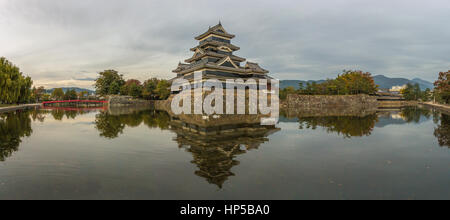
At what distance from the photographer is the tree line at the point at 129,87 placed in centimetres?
5297

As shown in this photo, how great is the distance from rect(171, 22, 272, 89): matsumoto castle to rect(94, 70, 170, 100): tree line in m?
19.5

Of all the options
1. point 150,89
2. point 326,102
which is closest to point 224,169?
point 326,102

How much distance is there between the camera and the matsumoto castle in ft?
99.3

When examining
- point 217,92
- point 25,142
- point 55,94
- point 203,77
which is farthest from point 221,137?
point 55,94

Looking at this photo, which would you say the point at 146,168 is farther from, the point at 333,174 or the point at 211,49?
the point at 211,49

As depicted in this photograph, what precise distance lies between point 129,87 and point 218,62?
3602 cm

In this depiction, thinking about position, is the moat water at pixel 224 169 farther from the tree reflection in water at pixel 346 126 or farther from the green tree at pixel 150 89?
the green tree at pixel 150 89

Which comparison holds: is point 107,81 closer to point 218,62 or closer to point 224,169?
point 218,62

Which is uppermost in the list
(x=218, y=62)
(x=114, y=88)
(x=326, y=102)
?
(x=218, y=62)

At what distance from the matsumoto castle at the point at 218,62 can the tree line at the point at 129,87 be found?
19469 mm

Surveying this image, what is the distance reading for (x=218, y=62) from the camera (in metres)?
31.0

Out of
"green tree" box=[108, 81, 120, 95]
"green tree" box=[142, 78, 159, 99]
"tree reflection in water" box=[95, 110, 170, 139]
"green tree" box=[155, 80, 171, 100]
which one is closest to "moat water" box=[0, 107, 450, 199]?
"tree reflection in water" box=[95, 110, 170, 139]

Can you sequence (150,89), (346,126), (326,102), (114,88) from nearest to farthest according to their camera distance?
(346,126)
(326,102)
(150,89)
(114,88)

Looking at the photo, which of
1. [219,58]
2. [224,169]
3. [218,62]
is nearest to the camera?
[224,169]
